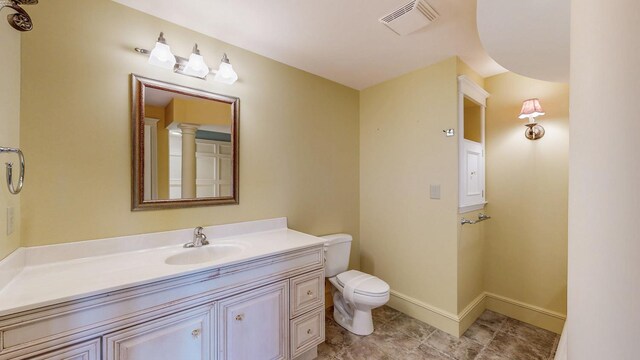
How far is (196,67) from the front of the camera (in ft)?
5.33

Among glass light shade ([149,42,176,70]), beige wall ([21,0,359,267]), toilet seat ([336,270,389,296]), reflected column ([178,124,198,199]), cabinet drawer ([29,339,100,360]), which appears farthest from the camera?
toilet seat ([336,270,389,296])

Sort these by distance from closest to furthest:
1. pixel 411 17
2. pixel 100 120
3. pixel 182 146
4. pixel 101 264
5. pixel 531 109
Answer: pixel 101 264
pixel 100 120
pixel 411 17
pixel 182 146
pixel 531 109

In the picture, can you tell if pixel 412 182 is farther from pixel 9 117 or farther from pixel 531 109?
pixel 9 117

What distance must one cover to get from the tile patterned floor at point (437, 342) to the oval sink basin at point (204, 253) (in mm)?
1026

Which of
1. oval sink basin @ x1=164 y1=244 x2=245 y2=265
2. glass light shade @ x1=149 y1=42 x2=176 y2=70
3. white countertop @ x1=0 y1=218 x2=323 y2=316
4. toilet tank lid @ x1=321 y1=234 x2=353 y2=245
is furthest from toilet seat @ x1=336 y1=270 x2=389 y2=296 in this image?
glass light shade @ x1=149 y1=42 x2=176 y2=70

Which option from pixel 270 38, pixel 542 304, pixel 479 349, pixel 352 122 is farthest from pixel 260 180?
pixel 542 304

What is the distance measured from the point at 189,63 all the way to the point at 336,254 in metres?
1.90

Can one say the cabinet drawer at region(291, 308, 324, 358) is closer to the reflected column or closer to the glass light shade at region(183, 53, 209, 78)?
the reflected column

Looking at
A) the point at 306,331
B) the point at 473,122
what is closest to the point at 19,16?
the point at 306,331

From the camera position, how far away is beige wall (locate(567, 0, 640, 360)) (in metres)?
0.38

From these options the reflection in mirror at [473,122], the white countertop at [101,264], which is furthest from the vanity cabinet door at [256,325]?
the reflection in mirror at [473,122]

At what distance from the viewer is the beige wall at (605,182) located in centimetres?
38

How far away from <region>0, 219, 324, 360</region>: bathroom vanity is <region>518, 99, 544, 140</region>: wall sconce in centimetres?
207

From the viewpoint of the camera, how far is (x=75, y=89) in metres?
1.36
